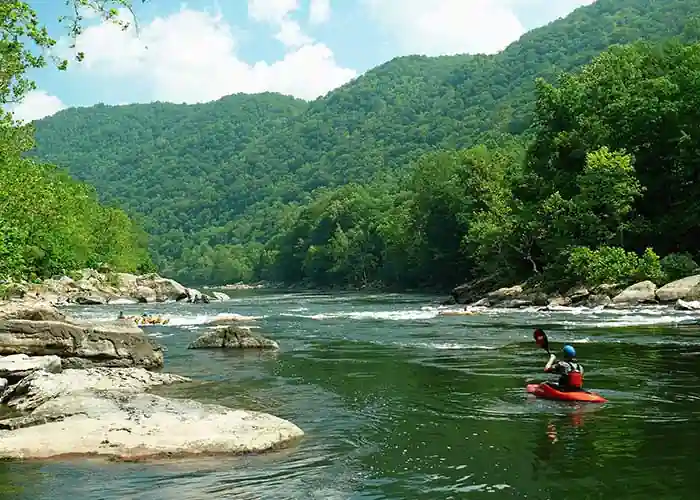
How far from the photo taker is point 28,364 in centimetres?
1627

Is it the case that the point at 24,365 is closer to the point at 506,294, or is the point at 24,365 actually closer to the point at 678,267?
the point at 678,267

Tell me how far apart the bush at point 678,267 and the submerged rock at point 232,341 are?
2773 centimetres

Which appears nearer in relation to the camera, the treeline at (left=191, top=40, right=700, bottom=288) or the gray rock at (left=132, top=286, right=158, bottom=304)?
the treeline at (left=191, top=40, right=700, bottom=288)

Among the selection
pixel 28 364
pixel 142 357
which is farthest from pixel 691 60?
pixel 28 364

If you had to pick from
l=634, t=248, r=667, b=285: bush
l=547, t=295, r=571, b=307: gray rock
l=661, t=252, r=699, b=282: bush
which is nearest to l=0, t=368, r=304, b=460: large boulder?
l=547, t=295, r=571, b=307: gray rock

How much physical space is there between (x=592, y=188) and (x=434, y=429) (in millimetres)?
39946

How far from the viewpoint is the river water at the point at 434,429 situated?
29.0 ft

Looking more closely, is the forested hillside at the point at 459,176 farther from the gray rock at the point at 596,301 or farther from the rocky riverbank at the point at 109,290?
the rocky riverbank at the point at 109,290

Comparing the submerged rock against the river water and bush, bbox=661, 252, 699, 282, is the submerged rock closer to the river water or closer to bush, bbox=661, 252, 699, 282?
the river water

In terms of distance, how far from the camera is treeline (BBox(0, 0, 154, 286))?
46.2ft

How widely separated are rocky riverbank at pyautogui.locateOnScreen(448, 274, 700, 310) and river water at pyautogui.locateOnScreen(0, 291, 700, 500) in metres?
14.9

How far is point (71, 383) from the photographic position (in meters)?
14.5

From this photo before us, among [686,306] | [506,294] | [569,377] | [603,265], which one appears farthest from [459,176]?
[569,377]

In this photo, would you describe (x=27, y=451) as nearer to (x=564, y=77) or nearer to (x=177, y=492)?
(x=177, y=492)
